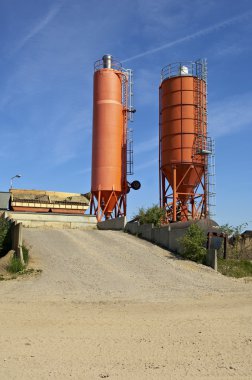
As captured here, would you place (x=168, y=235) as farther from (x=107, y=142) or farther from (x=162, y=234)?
(x=107, y=142)

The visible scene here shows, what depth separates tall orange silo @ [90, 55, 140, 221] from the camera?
40562mm

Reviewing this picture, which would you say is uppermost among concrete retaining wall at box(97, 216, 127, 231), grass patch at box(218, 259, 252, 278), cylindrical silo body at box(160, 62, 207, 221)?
cylindrical silo body at box(160, 62, 207, 221)

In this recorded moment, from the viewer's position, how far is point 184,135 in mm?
37438

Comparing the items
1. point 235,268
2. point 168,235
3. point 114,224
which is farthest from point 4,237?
point 114,224

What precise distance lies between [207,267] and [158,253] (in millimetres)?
3146

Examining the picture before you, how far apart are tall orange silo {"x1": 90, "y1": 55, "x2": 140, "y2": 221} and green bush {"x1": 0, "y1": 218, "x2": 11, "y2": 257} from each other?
1750 centimetres

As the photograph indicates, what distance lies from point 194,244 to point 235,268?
2.29 meters

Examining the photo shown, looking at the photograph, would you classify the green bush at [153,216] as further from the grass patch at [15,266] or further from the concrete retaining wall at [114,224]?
the grass patch at [15,266]

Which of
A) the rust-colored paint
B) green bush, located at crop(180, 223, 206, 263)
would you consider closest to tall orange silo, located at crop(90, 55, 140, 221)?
the rust-colored paint

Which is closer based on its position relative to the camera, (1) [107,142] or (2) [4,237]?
(2) [4,237]

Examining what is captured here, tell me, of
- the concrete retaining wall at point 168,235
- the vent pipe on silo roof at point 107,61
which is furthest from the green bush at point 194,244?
the vent pipe on silo roof at point 107,61

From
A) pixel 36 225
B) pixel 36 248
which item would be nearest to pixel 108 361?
pixel 36 248

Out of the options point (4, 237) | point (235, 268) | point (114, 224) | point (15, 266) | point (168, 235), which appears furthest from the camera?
point (114, 224)

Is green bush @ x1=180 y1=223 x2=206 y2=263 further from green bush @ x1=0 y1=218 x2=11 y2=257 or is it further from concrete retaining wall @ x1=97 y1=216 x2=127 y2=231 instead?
concrete retaining wall @ x1=97 y1=216 x2=127 y2=231
